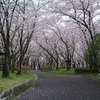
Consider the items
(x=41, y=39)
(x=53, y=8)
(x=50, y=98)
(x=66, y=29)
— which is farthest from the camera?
(x=41, y=39)

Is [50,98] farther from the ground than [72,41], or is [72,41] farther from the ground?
[72,41]

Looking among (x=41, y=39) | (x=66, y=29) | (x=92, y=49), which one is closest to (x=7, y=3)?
(x=92, y=49)

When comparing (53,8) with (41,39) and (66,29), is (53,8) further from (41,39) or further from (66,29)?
(41,39)

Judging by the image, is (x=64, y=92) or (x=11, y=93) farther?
(x=64, y=92)

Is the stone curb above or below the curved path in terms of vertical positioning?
above

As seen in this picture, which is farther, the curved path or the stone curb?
the curved path

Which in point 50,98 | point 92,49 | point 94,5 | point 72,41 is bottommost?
point 50,98

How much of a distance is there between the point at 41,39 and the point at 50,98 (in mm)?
42826

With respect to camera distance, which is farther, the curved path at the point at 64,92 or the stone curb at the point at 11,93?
the curved path at the point at 64,92

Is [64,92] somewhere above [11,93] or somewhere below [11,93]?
below

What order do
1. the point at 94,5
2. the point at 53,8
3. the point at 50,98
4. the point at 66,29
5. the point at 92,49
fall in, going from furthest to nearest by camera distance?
1. the point at 66,29
2. the point at 94,5
3. the point at 53,8
4. the point at 92,49
5. the point at 50,98

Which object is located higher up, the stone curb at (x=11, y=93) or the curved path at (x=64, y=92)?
the stone curb at (x=11, y=93)

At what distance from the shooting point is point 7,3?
21.9 m

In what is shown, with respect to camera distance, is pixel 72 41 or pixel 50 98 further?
pixel 72 41
